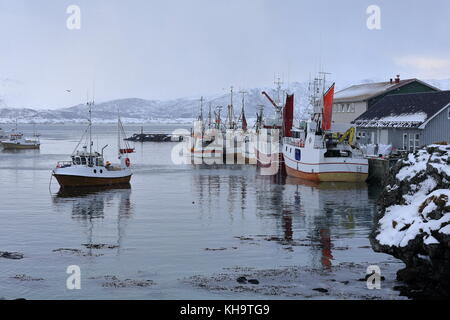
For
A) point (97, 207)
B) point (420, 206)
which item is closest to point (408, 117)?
point (97, 207)

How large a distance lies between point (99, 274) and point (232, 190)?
3150cm

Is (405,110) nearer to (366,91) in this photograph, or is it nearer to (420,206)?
(366,91)

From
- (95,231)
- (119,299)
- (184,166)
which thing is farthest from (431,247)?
(184,166)

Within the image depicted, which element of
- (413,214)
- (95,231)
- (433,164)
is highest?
(433,164)

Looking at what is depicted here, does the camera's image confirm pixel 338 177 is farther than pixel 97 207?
Yes

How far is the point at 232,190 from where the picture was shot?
5391 cm

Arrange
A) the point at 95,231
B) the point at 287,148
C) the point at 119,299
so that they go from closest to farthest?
the point at 119,299, the point at 95,231, the point at 287,148

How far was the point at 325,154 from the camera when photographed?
58.6 metres

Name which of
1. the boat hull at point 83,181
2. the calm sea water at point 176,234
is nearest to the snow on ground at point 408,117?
the calm sea water at point 176,234

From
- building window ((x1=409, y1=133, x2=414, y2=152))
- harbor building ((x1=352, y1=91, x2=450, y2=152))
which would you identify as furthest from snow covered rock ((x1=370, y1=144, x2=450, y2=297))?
building window ((x1=409, y1=133, x2=414, y2=152))

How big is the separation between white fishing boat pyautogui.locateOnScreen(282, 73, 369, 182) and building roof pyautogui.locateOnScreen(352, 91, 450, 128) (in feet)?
15.5

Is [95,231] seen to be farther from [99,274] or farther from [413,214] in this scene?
[413,214]

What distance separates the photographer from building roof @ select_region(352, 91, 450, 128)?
56.4m

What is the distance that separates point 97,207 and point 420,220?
2847cm
